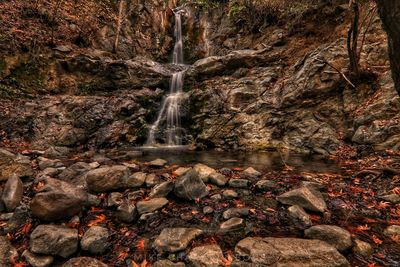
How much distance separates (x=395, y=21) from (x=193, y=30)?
67.4 feet

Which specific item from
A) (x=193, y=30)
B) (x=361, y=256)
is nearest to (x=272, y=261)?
(x=361, y=256)

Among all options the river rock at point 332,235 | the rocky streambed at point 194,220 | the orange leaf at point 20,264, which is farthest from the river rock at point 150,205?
the river rock at point 332,235

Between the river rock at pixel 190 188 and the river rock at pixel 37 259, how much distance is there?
205 cm

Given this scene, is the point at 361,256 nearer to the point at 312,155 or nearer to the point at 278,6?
the point at 312,155

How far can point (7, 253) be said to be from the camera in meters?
2.56

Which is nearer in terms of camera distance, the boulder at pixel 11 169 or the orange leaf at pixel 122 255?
the orange leaf at pixel 122 255

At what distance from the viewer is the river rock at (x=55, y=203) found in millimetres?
3080

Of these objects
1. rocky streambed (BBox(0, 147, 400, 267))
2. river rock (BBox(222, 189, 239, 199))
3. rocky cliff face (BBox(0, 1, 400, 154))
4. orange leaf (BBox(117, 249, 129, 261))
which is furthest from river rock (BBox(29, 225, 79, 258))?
rocky cliff face (BBox(0, 1, 400, 154))

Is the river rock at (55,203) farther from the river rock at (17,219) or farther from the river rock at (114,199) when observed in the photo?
the river rock at (114,199)

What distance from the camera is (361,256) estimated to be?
2488 mm

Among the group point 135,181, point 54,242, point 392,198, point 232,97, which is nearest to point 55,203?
point 54,242

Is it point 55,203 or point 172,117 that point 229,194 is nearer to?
point 55,203

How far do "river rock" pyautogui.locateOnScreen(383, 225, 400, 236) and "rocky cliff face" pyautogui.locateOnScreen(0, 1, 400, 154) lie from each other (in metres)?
4.53

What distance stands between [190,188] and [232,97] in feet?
25.4
